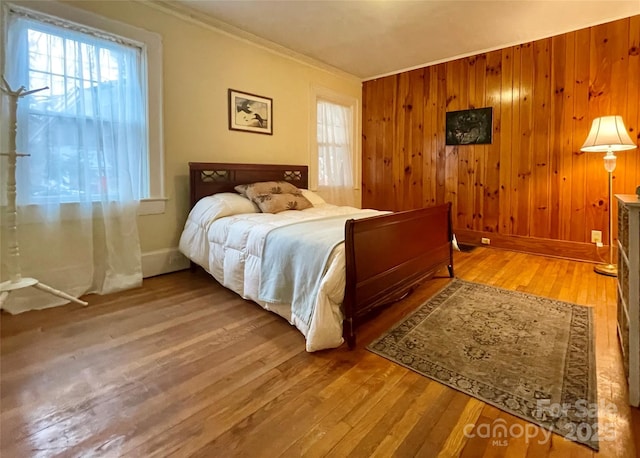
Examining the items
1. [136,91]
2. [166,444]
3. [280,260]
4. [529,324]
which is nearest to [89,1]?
[136,91]

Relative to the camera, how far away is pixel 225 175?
367 cm

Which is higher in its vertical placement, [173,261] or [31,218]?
[31,218]

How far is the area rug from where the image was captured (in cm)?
145

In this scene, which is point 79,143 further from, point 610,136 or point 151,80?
point 610,136

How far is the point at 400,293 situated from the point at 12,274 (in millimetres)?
2701

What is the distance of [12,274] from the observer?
2328 millimetres

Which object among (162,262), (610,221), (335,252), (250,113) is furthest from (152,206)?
(610,221)

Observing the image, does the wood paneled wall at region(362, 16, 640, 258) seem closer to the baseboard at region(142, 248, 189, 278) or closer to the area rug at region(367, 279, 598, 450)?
the area rug at region(367, 279, 598, 450)

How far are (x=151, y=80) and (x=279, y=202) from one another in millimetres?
1606

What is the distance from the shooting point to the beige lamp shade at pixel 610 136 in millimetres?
3092

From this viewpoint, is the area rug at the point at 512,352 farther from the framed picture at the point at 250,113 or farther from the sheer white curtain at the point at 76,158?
the framed picture at the point at 250,113

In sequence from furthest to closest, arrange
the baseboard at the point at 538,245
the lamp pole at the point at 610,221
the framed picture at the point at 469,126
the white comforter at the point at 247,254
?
1. the framed picture at the point at 469,126
2. the baseboard at the point at 538,245
3. the lamp pole at the point at 610,221
4. the white comforter at the point at 247,254

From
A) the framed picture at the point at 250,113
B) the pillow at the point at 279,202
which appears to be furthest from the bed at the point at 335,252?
the framed picture at the point at 250,113

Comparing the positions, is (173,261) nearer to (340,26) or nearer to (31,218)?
(31,218)
